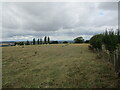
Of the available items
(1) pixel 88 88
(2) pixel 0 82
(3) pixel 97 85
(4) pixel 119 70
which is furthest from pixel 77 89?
(2) pixel 0 82

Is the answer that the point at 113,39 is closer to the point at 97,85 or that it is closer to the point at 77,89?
the point at 97,85

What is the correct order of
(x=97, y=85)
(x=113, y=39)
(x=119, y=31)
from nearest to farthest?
(x=97, y=85), (x=119, y=31), (x=113, y=39)

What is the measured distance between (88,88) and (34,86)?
2.21 metres

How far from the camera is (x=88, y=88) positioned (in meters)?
3.80

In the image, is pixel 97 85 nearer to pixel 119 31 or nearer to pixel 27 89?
pixel 27 89

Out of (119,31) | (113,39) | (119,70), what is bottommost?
(119,70)

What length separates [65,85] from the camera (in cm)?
412

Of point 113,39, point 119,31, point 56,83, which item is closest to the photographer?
point 56,83

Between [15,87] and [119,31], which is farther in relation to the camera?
[119,31]

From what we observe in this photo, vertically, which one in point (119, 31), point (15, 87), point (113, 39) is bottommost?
point (15, 87)

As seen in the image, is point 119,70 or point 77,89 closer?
point 77,89

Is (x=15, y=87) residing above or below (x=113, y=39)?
below

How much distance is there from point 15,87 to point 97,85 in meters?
3.43

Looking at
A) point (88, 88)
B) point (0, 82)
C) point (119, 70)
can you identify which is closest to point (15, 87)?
point (0, 82)
